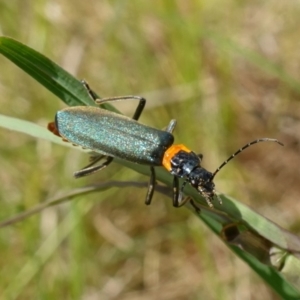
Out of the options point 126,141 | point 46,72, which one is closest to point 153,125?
point 126,141

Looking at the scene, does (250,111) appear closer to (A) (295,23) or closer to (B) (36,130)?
(A) (295,23)

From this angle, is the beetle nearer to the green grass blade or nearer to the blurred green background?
the green grass blade

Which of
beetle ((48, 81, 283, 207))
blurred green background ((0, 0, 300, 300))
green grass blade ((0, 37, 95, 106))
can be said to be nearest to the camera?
green grass blade ((0, 37, 95, 106))

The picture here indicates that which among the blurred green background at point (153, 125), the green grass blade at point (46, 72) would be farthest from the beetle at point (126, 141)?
the blurred green background at point (153, 125)

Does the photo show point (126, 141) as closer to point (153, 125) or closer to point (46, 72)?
point (46, 72)

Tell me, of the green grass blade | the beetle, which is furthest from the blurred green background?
the green grass blade

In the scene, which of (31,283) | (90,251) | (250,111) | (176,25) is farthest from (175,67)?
(31,283)

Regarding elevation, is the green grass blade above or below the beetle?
above
